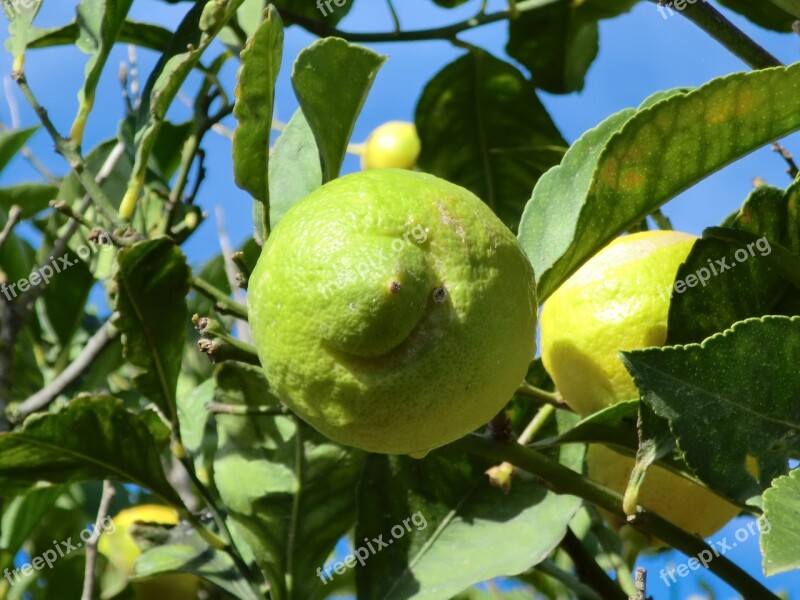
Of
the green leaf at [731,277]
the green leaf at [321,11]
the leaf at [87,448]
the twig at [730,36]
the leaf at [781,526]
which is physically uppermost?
the green leaf at [321,11]

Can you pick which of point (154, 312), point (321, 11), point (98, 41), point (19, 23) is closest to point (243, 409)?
point (154, 312)

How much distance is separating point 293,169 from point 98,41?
0.36m

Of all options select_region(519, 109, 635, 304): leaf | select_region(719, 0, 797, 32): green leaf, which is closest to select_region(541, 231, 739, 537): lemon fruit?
select_region(519, 109, 635, 304): leaf

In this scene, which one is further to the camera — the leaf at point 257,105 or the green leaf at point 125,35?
the green leaf at point 125,35

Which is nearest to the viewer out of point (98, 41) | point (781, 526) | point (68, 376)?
point (781, 526)

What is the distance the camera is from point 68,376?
4.68 feet

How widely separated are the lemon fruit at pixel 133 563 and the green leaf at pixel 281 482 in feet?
1.00

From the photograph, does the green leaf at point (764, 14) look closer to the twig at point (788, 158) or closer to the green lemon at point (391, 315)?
the twig at point (788, 158)

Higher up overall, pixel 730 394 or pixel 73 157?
pixel 73 157

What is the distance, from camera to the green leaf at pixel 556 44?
5.56 ft

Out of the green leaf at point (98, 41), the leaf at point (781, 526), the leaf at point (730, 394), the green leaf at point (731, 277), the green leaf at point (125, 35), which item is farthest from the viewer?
the green leaf at point (125, 35)

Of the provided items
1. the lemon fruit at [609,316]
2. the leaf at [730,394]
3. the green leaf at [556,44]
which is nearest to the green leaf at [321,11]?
the green leaf at [556,44]

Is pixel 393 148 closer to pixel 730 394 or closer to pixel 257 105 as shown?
pixel 257 105

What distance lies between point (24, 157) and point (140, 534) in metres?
1.07
